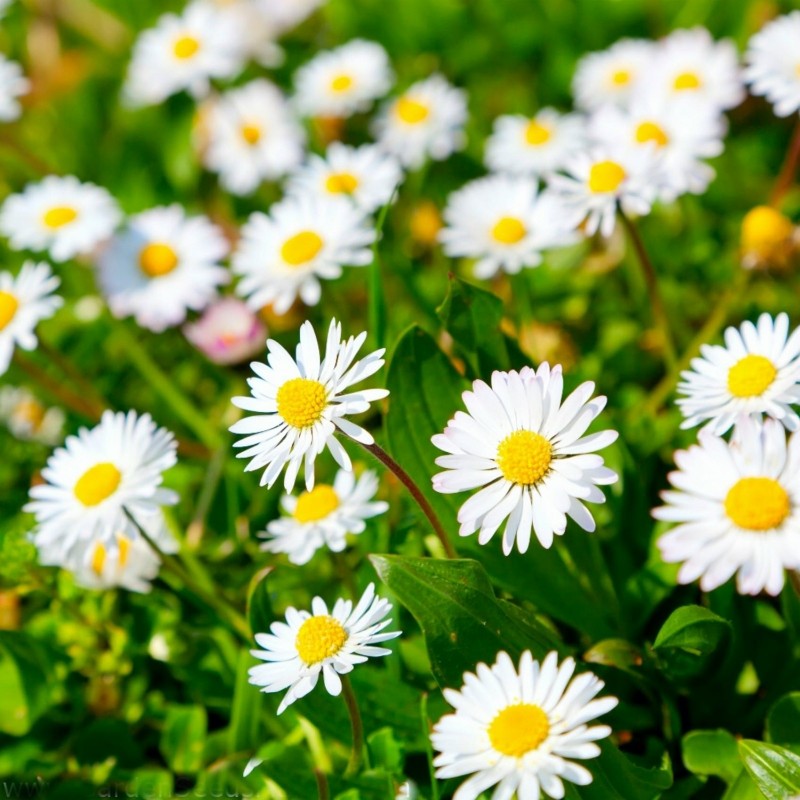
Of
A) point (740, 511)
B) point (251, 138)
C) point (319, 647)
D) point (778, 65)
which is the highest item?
point (251, 138)

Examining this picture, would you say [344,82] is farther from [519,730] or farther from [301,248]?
[519,730]

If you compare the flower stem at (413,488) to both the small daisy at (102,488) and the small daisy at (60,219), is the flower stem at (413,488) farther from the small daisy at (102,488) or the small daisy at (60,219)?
the small daisy at (60,219)

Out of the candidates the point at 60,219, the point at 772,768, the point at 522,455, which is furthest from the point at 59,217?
the point at 772,768

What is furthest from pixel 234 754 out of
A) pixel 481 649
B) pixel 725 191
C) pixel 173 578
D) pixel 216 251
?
pixel 725 191

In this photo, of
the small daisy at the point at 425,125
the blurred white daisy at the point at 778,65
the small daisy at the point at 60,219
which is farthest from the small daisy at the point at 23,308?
the blurred white daisy at the point at 778,65

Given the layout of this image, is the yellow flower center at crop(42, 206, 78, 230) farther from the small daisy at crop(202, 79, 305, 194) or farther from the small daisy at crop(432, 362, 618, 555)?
the small daisy at crop(432, 362, 618, 555)

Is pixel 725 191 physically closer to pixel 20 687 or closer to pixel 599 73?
pixel 599 73
